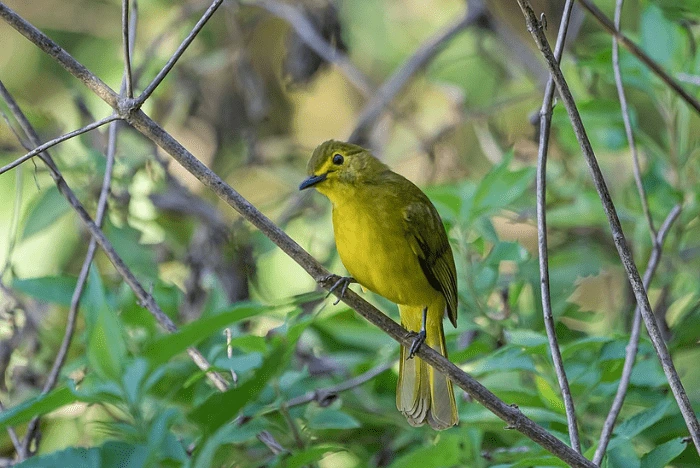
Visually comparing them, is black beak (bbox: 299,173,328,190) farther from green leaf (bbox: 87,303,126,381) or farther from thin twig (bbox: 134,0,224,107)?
green leaf (bbox: 87,303,126,381)

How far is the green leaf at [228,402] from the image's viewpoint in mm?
1696

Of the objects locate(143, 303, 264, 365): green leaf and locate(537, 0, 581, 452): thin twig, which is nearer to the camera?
locate(143, 303, 264, 365): green leaf

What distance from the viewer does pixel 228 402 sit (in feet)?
5.61

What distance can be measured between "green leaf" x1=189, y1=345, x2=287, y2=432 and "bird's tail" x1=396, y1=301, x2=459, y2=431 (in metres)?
0.77

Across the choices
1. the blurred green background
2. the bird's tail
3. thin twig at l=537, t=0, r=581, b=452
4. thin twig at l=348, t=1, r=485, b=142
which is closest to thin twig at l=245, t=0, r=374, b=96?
the blurred green background

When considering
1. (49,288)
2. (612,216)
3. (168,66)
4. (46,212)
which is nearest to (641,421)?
(612,216)

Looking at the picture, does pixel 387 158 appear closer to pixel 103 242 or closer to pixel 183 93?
pixel 183 93

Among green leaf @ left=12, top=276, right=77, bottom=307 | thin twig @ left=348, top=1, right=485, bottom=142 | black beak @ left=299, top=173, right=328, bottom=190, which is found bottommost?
green leaf @ left=12, top=276, right=77, bottom=307

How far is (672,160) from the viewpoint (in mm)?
3582

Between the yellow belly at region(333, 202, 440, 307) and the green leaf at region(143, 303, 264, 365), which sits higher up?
the yellow belly at region(333, 202, 440, 307)

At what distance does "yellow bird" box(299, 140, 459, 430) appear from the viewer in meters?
2.97

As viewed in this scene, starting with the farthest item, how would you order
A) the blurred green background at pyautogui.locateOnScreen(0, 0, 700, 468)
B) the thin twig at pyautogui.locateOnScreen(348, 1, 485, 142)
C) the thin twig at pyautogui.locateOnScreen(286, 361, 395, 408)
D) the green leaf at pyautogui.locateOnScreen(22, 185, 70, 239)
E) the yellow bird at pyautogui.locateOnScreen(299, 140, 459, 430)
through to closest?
the thin twig at pyautogui.locateOnScreen(348, 1, 485, 142) < the green leaf at pyautogui.locateOnScreen(22, 185, 70, 239) < the yellow bird at pyautogui.locateOnScreen(299, 140, 459, 430) < the thin twig at pyautogui.locateOnScreen(286, 361, 395, 408) < the blurred green background at pyautogui.locateOnScreen(0, 0, 700, 468)

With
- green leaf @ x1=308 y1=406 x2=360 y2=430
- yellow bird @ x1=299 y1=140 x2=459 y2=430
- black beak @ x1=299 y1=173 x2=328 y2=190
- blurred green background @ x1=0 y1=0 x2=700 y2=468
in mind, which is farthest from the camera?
black beak @ x1=299 y1=173 x2=328 y2=190

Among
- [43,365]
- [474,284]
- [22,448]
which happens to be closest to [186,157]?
[22,448]
